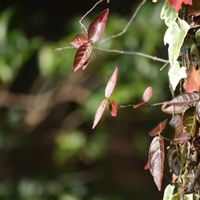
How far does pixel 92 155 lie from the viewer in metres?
2.86

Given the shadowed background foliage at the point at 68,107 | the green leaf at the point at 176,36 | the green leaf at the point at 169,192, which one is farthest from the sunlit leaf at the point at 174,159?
the shadowed background foliage at the point at 68,107

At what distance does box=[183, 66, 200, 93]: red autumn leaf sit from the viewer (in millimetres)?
896

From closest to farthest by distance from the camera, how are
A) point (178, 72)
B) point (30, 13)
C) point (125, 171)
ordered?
point (178, 72) < point (30, 13) < point (125, 171)

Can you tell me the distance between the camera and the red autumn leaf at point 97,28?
99 cm

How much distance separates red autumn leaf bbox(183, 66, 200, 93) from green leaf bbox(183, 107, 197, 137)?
3 centimetres

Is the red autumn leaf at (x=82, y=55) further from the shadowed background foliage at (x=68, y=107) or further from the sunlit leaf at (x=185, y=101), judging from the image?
the shadowed background foliage at (x=68, y=107)

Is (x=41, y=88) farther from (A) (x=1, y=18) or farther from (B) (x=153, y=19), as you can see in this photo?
(B) (x=153, y=19)

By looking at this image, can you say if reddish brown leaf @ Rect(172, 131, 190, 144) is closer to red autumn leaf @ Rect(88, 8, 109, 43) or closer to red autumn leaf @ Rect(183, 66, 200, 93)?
red autumn leaf @ Rect(183, 66, 200, 93)

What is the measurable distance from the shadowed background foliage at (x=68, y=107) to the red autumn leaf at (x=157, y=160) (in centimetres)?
136

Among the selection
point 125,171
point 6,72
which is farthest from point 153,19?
point 125,171

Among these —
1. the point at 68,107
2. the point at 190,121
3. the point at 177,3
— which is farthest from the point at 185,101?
the point at 68,107

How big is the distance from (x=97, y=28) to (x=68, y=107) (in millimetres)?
1937

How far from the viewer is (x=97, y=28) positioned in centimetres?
99

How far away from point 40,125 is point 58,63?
50cm
